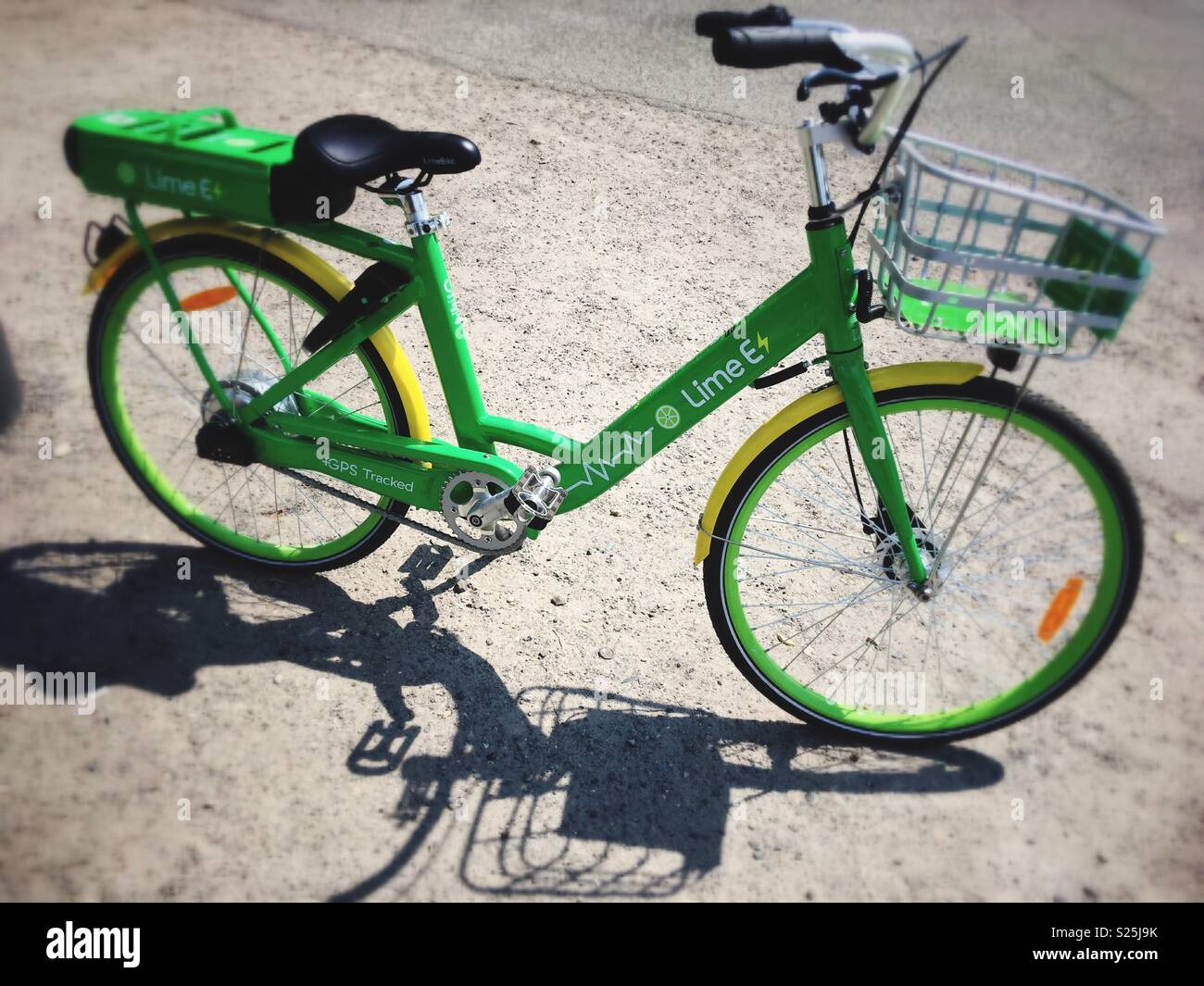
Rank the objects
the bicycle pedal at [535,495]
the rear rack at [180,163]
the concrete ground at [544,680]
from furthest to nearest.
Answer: the bicycle pedal at [535,495], the concrete ground at [544,680], the rear rack at [180,163]

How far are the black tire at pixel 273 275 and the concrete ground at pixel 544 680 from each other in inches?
4.2

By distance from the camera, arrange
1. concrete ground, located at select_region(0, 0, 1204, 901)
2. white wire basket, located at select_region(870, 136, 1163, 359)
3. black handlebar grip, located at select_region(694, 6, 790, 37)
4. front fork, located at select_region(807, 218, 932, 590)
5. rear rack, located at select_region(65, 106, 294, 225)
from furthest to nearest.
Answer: concrete ground, located at select_region(0, 0, 1204, 901)
rear rack, located at select_region(65, 106, 294, 225)
front fork, located at select_region(807, 218, 932, 590)
black handlebar grip, located at select_region(694, 6, 790, 37)
white wire basket, located at select_region(870, 136, 1163, 359)

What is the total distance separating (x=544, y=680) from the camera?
2.81m

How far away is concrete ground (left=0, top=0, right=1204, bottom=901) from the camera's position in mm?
2436

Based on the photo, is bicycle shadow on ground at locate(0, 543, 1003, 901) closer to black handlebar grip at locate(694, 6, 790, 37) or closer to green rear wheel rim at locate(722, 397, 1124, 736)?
green rear wheel rim at locate(722, 397, 1124, 736)

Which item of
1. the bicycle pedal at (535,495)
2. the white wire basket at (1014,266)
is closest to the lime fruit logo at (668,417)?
the bicycle pedal at (535,495)

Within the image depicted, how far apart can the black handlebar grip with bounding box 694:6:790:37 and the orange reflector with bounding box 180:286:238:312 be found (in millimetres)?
1629

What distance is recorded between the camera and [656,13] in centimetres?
647

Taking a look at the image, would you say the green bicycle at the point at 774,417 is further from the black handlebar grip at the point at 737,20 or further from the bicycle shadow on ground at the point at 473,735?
the bicycle shadow on ground at the point at 473,735

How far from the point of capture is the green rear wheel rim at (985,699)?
7.43 ft

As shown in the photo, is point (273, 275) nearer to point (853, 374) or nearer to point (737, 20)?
point (737, 20)

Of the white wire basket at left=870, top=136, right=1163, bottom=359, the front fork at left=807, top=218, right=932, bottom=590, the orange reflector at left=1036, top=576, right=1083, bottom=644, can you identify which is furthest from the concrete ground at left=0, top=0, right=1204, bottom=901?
the white wire basket at left=870, top=136, right=1163, bottom=359
